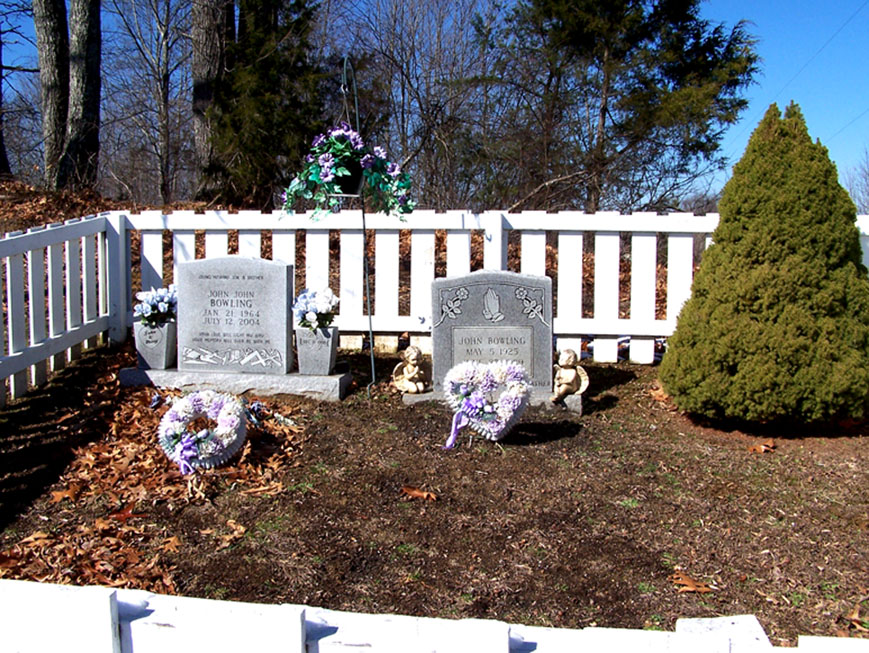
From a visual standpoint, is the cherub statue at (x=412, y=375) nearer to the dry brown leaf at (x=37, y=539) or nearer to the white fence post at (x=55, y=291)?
the dry brown leaf at (x=37, y=539)

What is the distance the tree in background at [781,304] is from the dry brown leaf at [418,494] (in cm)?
209

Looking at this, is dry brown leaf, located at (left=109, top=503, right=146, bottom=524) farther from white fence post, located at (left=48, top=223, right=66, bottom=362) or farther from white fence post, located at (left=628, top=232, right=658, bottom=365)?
white fence post, located at (left=628, top=232, right=658, bottom=365)

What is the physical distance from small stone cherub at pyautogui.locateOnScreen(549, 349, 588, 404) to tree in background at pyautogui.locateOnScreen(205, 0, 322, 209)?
23.0ft

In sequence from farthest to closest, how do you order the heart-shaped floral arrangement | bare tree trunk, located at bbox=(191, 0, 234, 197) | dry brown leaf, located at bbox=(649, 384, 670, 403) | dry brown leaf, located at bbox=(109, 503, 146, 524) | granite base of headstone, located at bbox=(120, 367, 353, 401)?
bare tree trunk, located at bbox=(191, 0, 234, 197)
dry brown leaf, located at bbox=(649, 384, 670, 403)
granite base of headstone, located at bbox=(120, 367, 353, 401)
the heart-shaped floral arrangement
dry brown leaf, located at bbox=(109, 503, 146, 524)

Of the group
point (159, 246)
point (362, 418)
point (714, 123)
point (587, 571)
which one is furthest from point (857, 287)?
point (714, 123)

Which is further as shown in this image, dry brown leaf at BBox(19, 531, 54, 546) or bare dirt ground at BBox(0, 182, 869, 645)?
dry brown leaf at BBox(19, 531, 54, 546)

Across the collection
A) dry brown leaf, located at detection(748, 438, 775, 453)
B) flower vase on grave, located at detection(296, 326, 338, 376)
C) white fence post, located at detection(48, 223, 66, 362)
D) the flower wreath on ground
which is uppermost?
white fence post, located at detection(48, 223, 66, 362)

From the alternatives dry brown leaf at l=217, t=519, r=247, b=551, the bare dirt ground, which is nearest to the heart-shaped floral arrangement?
the bare dirt ground

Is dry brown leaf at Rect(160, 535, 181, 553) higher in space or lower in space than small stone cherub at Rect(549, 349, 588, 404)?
lower

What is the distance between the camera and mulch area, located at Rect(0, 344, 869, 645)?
3.26 meters

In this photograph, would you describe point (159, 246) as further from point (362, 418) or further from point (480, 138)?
point (480, 138)

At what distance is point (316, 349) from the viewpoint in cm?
611

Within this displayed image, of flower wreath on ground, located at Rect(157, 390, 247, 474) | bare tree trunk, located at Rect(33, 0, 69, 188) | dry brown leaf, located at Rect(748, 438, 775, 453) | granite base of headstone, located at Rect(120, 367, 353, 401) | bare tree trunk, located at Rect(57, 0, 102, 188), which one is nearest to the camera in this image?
flower wreath on ground, located at Rect(157, 390, 247, 474)

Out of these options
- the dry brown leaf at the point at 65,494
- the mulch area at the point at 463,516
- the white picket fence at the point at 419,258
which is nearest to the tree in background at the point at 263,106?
the white picket fence at the point at 419,258
